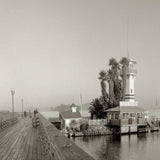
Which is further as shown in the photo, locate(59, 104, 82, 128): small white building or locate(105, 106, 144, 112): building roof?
locate(59, 104, 82, 128): small white building

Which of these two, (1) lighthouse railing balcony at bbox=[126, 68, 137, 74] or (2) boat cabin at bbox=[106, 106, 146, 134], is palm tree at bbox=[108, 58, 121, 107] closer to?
(1) lighthouse railing balcony at bbox=[126, 68, 137, 74]

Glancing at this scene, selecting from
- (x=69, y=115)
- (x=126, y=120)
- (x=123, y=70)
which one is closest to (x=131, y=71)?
(x=123, y=70)

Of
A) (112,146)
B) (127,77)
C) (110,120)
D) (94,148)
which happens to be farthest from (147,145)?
(127,77)

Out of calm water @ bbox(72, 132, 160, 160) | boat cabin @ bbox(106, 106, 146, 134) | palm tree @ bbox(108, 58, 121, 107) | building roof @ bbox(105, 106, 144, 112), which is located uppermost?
palm tree @ bbox(108, 58, 121, 107)

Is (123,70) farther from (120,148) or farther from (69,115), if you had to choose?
(120,148)

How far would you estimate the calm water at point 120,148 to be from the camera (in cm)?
3627

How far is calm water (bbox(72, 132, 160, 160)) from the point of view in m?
36.3

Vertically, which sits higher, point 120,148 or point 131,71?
point 131,71

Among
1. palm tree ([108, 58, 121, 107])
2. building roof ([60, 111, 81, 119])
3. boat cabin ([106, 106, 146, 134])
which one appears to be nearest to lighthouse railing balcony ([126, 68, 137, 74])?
palm tree ([108, 58, 121, 107])

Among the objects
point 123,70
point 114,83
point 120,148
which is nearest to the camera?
point 120,148

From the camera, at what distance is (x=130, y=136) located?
55.8 m

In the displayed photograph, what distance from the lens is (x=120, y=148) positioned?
141 feet

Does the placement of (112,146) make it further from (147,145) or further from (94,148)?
(147,145)

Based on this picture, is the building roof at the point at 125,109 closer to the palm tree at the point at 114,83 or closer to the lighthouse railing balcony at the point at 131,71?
the palm tree at the point at 114,83
